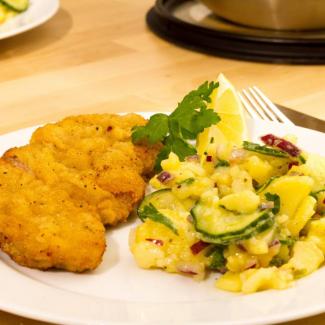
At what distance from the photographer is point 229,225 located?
1.20 meters

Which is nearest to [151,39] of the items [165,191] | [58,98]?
[58,98]

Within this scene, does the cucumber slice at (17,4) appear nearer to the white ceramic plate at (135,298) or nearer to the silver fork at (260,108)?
the silver fork at (260,108)

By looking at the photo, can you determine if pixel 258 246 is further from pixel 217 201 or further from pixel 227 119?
pixel 227 119

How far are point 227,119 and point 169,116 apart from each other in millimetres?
148

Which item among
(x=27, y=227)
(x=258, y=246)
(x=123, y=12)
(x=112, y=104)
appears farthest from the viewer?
(x=123, y=12)

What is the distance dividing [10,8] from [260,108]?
122 cm

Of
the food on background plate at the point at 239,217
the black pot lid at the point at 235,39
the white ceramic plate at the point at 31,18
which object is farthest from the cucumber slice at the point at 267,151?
the white ceramic plate at the point at 31,18

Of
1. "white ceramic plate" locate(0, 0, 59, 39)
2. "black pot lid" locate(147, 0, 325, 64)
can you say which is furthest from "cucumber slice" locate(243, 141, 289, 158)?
"white ceramic plate" locate(0, 0, 59, 39)

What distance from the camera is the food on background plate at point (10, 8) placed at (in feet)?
8.91

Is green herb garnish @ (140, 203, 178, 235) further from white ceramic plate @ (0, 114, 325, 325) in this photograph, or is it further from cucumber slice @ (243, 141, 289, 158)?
cucumber slice @ (243, 141, 289, 158)

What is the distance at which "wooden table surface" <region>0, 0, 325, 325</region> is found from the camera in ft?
7.09

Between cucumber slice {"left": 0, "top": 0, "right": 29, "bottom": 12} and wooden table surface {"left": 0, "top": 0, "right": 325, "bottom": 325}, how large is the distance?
0.10 metres

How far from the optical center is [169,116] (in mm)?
1633

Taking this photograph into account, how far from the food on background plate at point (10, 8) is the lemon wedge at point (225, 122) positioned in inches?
49.0
